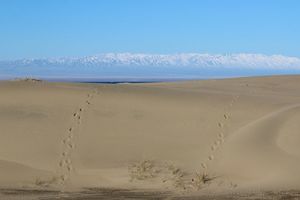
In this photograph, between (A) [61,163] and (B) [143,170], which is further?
(A) [61,163]

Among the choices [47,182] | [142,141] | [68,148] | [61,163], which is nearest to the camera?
[47,182]

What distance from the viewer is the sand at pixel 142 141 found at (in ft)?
40.2

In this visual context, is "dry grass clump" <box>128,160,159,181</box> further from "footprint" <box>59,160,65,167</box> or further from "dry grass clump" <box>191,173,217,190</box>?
"footprint" <box>59,160,65,167</box>

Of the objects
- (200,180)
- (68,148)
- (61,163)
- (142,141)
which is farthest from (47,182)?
(142,141)

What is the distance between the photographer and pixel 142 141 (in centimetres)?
→ 1492

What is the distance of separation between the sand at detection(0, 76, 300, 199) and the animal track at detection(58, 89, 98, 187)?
0.9 inches

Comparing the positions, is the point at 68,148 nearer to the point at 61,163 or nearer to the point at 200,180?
the point at 61,163

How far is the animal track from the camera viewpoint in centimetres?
1281

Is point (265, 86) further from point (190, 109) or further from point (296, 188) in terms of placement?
point (296, 188)

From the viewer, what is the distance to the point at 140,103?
17.6m

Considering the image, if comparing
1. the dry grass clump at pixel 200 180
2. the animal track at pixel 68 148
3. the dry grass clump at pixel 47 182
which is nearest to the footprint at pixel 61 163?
the animal track at pixel 68 148

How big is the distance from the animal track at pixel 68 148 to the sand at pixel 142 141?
0.02 meters

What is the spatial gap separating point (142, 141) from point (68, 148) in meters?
1.92

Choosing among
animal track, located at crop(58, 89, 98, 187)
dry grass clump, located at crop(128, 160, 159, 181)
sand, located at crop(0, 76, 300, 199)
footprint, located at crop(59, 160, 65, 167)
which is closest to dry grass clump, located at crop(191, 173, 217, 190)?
sand, located at crop(0, 76, 300, 199)
